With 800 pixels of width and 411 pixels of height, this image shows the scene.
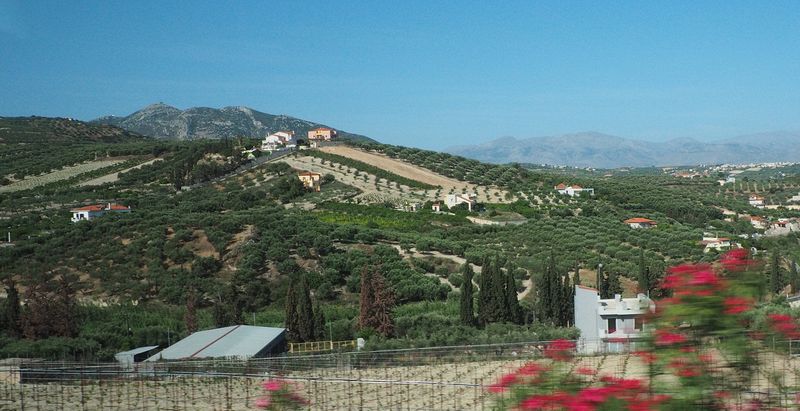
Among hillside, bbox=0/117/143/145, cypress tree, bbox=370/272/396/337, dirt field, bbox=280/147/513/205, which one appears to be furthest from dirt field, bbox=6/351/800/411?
hillside, bbox=0/117/143/145

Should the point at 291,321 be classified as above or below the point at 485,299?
below

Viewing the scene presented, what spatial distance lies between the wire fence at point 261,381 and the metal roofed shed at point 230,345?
4.65 ft

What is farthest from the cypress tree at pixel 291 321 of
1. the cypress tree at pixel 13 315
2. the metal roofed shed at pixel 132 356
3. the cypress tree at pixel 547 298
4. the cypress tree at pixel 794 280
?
the cypress tree at pixel 794 280

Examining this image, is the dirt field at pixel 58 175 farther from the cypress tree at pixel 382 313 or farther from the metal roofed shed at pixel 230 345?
the metal roofed shed at pixel 230 345

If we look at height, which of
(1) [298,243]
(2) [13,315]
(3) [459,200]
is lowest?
(2) [13,315]

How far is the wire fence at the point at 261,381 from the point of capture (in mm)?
9648

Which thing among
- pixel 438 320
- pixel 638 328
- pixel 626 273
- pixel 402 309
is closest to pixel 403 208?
pixel 626 273

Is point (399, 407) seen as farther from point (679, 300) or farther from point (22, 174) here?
point (22, 174)

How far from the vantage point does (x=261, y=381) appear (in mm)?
10516

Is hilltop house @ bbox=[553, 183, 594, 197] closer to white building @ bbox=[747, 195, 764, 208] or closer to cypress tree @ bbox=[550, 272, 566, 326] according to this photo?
white building @ bbox=[747, 195, 764, 208]

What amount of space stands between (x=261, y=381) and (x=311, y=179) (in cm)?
4705

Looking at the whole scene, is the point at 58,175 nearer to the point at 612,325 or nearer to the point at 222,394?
the point at 612,325

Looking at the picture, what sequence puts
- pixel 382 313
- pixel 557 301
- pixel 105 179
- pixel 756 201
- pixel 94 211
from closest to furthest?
pixel 382 313 → pixel 557 301 → pixel 94 211 → pixel 105 179 → pixel 756 201

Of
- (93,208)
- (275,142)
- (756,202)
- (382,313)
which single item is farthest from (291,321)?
(756,202)
